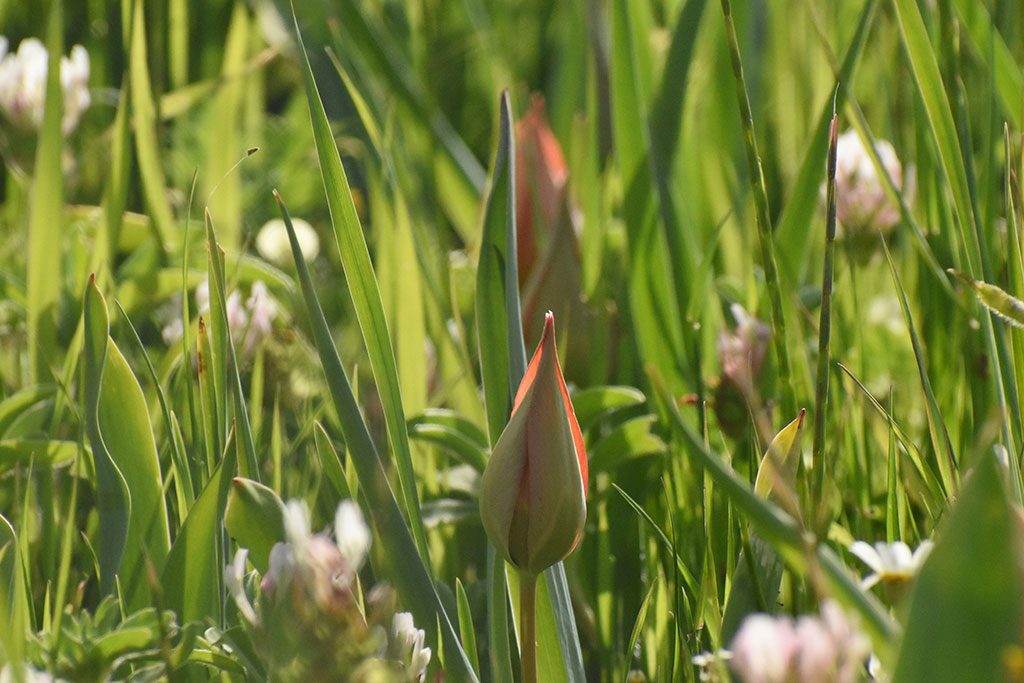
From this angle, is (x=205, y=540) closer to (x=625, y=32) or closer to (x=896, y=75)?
(x=625, y=32)

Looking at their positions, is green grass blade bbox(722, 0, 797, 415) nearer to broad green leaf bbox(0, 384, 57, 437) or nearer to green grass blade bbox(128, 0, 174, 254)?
broad green leaf bbox(0, 384, 57, 437)

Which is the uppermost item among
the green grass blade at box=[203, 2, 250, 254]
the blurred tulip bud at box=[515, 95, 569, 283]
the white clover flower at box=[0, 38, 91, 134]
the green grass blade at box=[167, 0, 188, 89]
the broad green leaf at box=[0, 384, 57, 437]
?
the green grass blade at box=[167, 0, 188, 89]

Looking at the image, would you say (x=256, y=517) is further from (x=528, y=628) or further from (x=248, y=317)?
(x=248, y=317)

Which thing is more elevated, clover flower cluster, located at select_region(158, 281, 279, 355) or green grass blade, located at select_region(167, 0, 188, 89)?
green grass blade, located at select_region(167, 0, 188, 89)

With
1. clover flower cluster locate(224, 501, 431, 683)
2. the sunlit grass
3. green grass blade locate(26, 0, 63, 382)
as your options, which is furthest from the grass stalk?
green grass blade locate(26, 0, 63, 382)

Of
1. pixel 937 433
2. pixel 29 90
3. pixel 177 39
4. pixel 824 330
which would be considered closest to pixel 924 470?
pixel 937 433

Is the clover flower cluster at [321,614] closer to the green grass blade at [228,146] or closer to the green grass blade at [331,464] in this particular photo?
the green grass blade at [331,464]

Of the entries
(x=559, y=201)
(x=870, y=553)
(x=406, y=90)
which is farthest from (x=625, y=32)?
(x=870, y=553)
